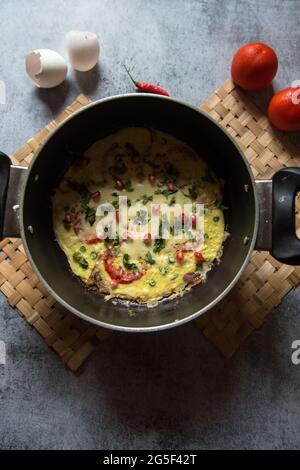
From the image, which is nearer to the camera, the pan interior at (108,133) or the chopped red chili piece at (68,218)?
the pan interior at (108,133)

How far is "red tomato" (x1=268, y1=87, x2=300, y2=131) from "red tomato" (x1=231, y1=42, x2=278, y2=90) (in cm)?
12

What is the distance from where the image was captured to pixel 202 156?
270 centimetres

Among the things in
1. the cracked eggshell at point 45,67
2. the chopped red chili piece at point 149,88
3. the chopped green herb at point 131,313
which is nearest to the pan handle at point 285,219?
the chopped green herb at point 131,313

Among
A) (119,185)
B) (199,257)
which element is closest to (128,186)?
(119,185)

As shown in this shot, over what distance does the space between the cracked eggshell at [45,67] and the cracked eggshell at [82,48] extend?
7 centimetres

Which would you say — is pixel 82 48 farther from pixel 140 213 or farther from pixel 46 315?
pixel 46 315

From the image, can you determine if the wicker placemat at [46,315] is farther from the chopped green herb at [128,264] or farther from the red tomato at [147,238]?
the red tomato at [147,238]

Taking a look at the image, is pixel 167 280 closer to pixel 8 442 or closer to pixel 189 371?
pixel 189 371

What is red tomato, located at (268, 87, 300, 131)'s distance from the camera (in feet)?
8.55

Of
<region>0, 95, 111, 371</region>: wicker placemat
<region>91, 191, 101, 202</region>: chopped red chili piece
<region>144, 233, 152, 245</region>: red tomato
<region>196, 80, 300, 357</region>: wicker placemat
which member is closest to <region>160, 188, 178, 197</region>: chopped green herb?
<region>144, 233, 152, 245</region>: red tomato

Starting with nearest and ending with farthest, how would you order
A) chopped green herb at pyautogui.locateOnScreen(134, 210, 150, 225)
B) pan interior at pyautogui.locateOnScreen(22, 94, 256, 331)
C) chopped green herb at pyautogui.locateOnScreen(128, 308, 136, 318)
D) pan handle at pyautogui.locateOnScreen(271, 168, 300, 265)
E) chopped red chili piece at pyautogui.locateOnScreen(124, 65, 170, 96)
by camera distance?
pan handle at pyautogui.locateOnScreen(271, 168, 300, 265)
pan interior at pyautogui.locateOnScreen(22, 94, 256, 331)
chopped green herb at pyautogui.locateOnScreen(128, 308, 136, 318)
chopped green herb at pyautogui.locateOnScreen(134, 210, 150, 225)
chopped red chili piece at pyautogui.locateOnScreen(124, 65, 170, 96)

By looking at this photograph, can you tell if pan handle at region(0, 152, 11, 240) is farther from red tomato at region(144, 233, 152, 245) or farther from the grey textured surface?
red tomato at region(144, 233, 152, 245)

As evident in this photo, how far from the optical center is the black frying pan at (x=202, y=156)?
220cm

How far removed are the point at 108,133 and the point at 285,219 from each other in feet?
3.50
